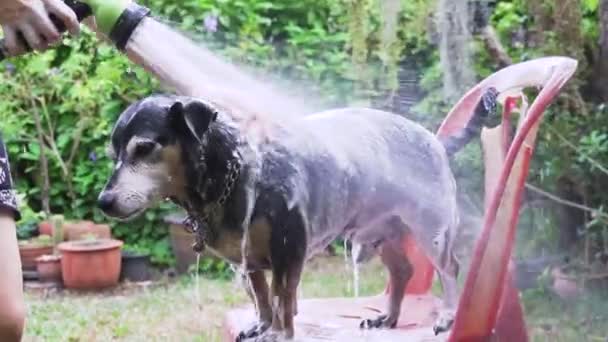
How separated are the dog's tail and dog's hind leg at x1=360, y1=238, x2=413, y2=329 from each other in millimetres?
243

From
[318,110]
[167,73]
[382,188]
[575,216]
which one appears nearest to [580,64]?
[575,216]

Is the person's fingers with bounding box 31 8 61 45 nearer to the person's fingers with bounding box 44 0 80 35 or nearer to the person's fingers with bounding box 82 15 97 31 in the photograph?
the person's fingers with bounding box 44 0 80 35

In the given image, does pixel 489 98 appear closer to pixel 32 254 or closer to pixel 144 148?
pixel 144 148

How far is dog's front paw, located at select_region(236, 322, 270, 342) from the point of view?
171 centimetres

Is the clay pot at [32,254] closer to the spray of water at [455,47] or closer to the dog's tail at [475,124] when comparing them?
the spray of water at [455,47]

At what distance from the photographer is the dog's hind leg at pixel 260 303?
1679 mm

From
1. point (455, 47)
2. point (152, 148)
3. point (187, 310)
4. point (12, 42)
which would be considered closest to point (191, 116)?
point (152, 148)

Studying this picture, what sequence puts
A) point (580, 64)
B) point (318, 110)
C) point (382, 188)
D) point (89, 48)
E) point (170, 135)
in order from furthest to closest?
point (89, 48) < point (580, 64) < point (318, 110) < point (382, 188) < point (170, 135)

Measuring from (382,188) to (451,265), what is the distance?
0.23 meters

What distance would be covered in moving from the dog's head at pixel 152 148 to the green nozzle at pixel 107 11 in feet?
0.47

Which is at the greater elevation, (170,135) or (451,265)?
(170,135)

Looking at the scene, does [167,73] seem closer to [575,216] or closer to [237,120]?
[237,120]

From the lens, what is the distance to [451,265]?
1828mm

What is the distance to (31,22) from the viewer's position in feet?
4.23
